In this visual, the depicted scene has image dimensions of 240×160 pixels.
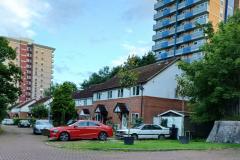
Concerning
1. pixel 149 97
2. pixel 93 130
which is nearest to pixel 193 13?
pixel 149 97

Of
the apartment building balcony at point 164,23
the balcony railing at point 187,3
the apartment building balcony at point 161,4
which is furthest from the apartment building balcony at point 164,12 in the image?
the balcony railing at point 187,3

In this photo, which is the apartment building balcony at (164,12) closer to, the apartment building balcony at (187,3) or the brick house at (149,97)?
the apartment building balcony at (187,3)

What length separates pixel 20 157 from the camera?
16578 millimetres

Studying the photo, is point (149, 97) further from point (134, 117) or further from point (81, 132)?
point (81, 132)

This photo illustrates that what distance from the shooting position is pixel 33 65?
473 ft

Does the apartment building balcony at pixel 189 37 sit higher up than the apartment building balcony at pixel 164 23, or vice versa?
the apartment building balcony at pixel 164 23

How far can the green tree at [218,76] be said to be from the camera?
103 ft

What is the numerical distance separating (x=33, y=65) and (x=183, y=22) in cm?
7633

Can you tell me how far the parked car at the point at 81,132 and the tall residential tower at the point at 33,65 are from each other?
366 feet

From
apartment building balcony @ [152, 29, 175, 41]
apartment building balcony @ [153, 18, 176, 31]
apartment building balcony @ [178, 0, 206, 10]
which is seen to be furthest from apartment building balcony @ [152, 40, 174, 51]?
apartment building balcony @ [178, 0, 206, 10]

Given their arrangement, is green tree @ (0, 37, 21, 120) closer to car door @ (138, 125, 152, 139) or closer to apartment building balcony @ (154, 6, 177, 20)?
car door @ (138, 125, 152, 139)

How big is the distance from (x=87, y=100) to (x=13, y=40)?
243ft

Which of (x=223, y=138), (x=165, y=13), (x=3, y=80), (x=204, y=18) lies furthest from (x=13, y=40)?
(x=223, y=138)

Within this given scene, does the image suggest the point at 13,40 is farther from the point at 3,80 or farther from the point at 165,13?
the point at 3,80
